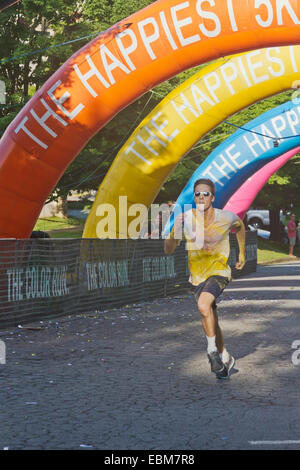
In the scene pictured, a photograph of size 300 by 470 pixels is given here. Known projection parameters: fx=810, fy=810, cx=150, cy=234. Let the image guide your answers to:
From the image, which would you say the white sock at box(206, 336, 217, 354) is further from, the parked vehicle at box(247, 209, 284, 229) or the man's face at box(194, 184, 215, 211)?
the parked vehicle at box(247, 209, 284, 229)

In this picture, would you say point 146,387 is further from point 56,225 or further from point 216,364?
point 56,225

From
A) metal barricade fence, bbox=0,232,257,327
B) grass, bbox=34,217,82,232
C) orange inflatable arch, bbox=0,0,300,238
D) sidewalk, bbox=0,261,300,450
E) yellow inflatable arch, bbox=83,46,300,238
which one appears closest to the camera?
sidewalk, bbox=0,261,300,450

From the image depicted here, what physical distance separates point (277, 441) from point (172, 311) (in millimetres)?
9334

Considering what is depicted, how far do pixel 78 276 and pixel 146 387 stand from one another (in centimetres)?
713

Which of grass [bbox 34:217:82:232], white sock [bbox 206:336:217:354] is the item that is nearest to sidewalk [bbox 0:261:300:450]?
white sock [bbox 206:336:217:354]

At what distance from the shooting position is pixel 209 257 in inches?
308

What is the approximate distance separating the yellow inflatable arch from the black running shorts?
450 inches

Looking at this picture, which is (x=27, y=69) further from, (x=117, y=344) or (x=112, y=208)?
(x=117, y=344)

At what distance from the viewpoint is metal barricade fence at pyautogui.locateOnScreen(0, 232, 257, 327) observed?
12250mm

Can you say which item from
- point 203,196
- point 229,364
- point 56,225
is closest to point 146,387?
point 229,364

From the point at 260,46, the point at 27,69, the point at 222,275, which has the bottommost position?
the point at 222,275

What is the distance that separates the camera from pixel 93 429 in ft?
18.5

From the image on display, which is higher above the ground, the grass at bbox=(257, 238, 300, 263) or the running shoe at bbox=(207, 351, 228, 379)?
the grass at bbox=(257, 238, 300, 263)

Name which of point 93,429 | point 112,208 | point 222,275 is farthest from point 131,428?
point 112,208
